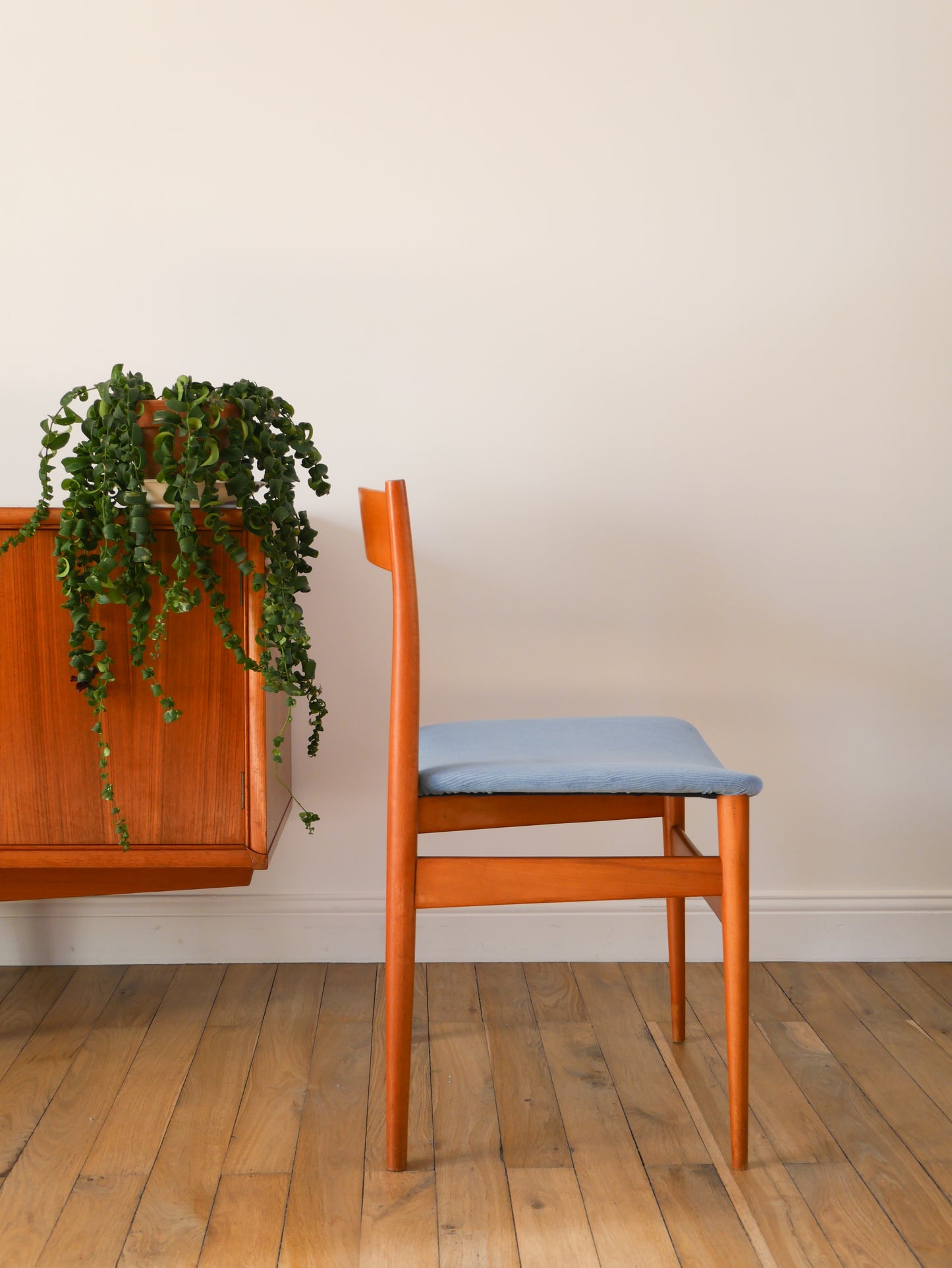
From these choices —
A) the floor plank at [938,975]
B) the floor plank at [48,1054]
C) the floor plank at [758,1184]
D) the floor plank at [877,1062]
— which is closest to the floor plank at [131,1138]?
the floor plank at [48,1054]

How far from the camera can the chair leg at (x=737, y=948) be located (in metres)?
1.27

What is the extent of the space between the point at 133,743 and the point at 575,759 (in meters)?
0.64

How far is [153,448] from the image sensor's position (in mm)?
1360

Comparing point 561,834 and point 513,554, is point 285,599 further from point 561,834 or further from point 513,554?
point 561,834

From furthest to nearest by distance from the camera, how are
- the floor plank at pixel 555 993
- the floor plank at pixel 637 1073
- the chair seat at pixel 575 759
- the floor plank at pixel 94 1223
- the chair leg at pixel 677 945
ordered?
the floor plank at pixel 555 993 < the chair leg at pixel 677 945 < the floor plank at pixel 637 1073 < the chair seat at pixel 575 759 < the floor plank at pixel 94 1223

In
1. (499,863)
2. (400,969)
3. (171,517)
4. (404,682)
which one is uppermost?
(171,517)

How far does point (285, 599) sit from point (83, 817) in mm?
460

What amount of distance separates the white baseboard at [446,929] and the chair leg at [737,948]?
0.67m

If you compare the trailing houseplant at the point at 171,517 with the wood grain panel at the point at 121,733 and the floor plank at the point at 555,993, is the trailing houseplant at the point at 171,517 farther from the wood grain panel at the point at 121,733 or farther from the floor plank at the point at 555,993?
the floor plank at the point at 555,993

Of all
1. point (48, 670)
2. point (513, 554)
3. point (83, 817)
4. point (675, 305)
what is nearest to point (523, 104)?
point (675, 305)

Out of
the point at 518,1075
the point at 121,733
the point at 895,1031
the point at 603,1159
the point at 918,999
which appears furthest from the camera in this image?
the point at 918,999

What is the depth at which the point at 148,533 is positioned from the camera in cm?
133

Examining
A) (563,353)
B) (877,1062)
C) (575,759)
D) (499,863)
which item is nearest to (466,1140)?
(499,863)

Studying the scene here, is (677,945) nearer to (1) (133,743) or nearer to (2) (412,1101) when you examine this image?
(2) (412,1101)
